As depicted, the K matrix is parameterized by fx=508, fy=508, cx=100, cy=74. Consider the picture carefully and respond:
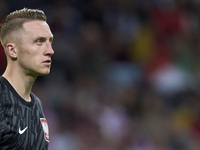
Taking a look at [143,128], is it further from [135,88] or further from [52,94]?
[52,94]

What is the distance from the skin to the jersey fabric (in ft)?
0.28

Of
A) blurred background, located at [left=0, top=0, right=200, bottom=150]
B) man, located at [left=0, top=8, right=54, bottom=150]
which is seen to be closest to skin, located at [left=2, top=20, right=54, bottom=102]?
man, located at [left=0, top=8, right=54, bottom=150]

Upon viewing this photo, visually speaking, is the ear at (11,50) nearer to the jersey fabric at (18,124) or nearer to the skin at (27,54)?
the skin at (27,54)

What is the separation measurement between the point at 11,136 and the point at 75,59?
572cm

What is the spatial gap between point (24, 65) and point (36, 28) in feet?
0.95

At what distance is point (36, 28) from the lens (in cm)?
377

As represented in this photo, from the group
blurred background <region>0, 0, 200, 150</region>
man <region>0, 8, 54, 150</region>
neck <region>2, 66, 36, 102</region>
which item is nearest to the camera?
man <region>0, 8, 54, 150</region>

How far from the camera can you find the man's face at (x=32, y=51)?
371cm

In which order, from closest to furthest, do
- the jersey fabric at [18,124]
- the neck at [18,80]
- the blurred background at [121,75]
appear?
the jersey fabric at [18,124] → the neck at [18,80] → the blurred background at [121,75]

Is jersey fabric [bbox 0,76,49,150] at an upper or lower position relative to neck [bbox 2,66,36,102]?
lower

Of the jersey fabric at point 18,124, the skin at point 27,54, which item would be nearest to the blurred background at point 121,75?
the jersey fabric at point 18,124

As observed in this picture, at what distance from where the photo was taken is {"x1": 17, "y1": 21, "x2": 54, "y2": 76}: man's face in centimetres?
371

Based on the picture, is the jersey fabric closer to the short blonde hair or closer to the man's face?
the man's face

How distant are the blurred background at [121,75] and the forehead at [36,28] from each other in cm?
429
